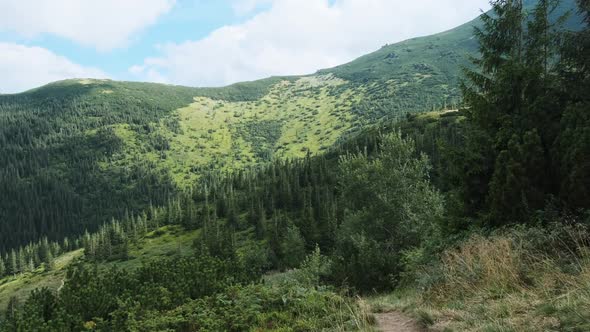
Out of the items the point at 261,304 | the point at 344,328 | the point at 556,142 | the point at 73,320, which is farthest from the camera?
the point at 73,320

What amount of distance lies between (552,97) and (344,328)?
14.3m

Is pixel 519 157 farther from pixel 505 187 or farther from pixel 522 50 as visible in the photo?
pixel 522 50

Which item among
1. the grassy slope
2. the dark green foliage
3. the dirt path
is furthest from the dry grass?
the grassy slope

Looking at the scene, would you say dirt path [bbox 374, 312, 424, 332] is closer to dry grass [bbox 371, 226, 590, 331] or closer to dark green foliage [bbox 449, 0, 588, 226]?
dry grass [bbox 371, 226, 590, 331]

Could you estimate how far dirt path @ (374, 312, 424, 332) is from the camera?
27.0 feet

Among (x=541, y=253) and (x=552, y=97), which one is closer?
(x=541, y=253)

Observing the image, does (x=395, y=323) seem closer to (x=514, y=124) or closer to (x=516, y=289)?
(x=516, y=289)

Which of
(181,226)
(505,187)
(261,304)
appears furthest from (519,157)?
(181,226)

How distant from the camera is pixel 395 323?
895cm

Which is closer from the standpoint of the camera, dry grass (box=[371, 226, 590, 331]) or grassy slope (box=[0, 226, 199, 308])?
dry grass (box=[371, 226, 590, 331])

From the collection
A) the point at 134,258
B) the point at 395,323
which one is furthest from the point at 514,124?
the point at 134,258

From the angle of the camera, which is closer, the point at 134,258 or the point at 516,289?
the point at 516,289

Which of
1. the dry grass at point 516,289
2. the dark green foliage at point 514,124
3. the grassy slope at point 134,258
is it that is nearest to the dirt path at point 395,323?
the dry grass at point 516,289

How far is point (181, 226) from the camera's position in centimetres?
14550
